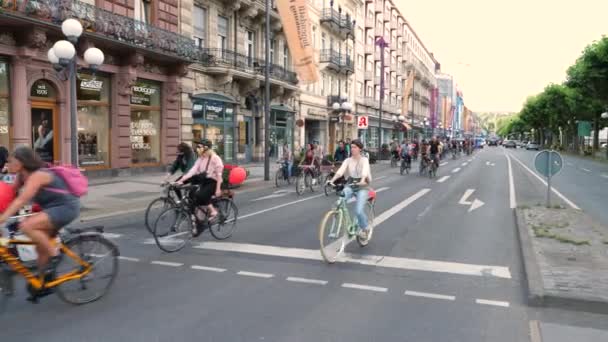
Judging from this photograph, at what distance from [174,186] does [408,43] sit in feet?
266

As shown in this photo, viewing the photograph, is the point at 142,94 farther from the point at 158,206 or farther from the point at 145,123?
the point at 158,206

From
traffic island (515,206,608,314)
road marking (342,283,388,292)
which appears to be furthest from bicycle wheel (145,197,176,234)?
traffic island (515,206,608,314)

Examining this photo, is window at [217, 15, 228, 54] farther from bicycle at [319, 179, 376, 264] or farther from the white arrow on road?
bicycle at [319, 179, 376, 264]

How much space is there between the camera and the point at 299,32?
22.5 meters

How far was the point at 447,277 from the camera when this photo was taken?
20.8ft

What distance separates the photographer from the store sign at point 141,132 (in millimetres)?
21359

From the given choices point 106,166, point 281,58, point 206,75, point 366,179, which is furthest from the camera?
point 281,58

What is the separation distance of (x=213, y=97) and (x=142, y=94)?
4.68m

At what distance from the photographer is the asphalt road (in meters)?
4.48

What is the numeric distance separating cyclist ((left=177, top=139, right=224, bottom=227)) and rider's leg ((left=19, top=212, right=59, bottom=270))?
3366 mm

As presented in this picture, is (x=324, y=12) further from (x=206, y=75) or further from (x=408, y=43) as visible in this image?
(x=408, y=43)

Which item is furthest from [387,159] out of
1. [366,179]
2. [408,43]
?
[408,43]

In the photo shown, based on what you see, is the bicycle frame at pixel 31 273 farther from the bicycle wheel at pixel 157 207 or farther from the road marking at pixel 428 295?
the road marking at pixel 428 295

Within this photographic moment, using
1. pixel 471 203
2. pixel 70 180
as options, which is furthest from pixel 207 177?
pixel 471 203
